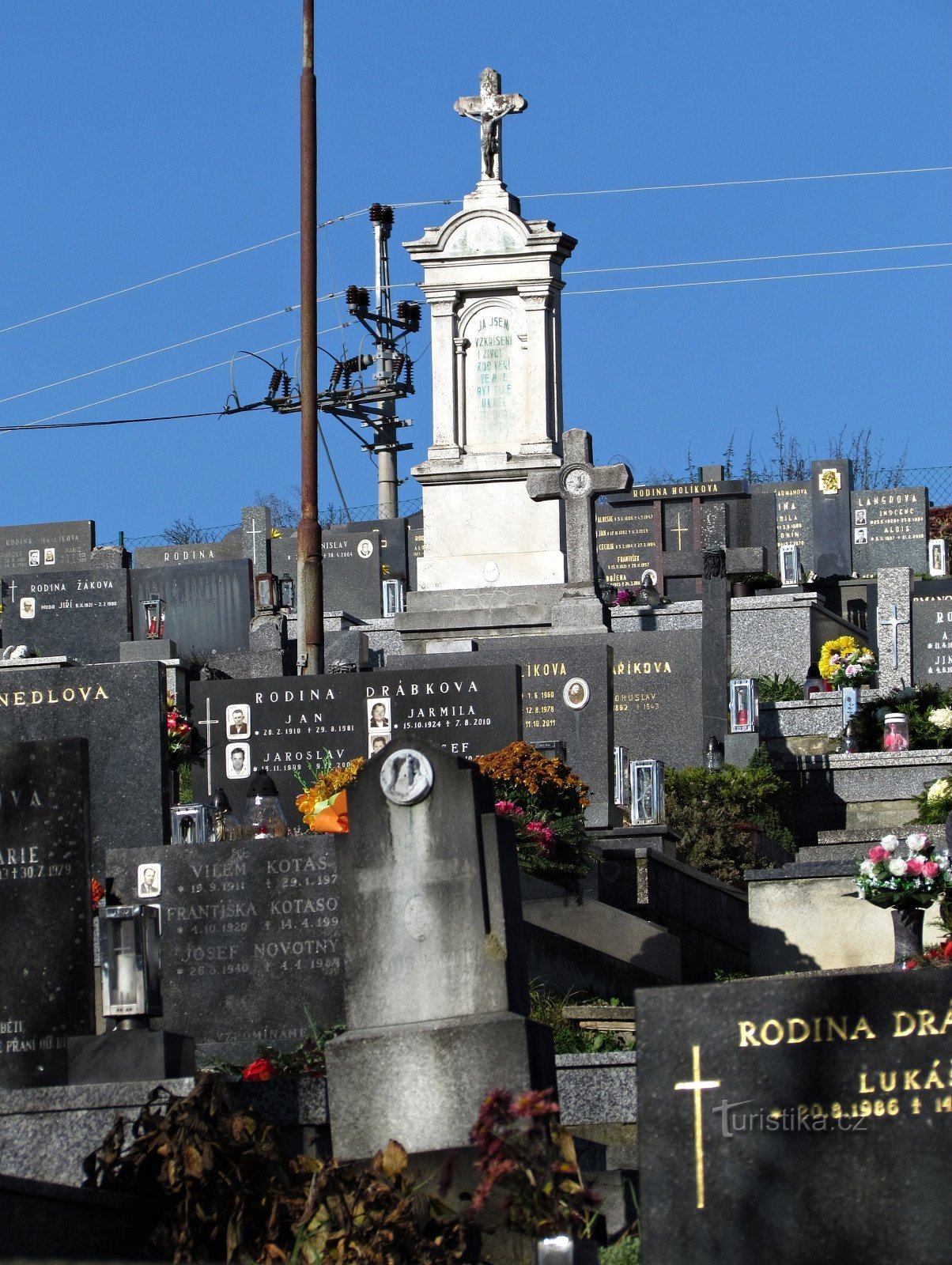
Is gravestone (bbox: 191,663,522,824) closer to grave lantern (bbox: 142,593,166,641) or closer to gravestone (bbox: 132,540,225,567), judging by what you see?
grave lantern (bbox: 142,593,166,641)

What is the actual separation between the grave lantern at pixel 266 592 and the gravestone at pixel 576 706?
6.99 meters

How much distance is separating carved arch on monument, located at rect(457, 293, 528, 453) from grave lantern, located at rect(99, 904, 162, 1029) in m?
15.1

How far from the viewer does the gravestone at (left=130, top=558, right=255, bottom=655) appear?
82.6 ft

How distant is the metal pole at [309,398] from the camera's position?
1814 centimetres

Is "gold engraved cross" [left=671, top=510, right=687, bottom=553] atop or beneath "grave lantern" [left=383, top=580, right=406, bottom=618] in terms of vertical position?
atop

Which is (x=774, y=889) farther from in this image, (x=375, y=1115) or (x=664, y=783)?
(x=375, y=1115)

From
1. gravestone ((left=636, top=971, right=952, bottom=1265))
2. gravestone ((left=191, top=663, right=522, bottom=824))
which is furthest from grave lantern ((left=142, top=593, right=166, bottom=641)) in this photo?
gravestone ((left=636, top=971, right=952, bottom=1265))

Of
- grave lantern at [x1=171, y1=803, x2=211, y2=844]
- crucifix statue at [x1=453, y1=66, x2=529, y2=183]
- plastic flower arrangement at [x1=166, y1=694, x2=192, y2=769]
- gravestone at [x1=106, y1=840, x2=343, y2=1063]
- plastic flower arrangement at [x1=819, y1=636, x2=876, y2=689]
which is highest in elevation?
crucifix statue at [x1=453, y1=66, x2=529, y2=183]

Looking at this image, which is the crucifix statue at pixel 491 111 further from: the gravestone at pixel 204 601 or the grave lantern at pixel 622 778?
the grave lantern at pixel 622 778

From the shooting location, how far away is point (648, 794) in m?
15.8

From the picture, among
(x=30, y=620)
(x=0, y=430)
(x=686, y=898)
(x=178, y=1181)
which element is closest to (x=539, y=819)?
(x=686, y=898)

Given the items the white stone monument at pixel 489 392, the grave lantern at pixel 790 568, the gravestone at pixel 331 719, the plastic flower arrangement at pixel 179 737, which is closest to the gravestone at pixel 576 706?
the gravestone at pixel 331 719

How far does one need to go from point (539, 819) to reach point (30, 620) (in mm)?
10024

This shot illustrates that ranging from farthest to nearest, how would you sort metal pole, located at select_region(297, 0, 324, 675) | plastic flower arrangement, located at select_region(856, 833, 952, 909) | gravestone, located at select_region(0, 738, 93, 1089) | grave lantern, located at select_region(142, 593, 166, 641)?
grave lantern, located at select_region(142, 593, 166, 641), metal pole, located at select_region(297, 0, 324, 675), plastic flower arrangement, located at select_region(856, 833, 952, 909), gravestone, located at select_region(0, 738, 93, 1089)
